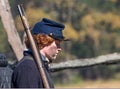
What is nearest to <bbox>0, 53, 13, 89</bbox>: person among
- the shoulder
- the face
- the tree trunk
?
the shoulder

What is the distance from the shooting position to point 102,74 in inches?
1495

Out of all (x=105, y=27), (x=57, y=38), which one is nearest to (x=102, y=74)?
(x=105, y=27)

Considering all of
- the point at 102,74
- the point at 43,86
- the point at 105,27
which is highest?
the point at 43,86

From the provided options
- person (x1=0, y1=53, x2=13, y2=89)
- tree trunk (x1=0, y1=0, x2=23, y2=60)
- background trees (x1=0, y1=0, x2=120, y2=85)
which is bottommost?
background trees (x1=0, y1=0, x2=120, y2=85)

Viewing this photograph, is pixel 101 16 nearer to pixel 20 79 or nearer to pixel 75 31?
pixel 75 31

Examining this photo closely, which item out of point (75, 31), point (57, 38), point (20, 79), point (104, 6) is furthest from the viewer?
point (104, 6)

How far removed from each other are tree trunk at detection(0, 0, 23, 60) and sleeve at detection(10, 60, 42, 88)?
7.17ft

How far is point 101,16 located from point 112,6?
150 centimetres

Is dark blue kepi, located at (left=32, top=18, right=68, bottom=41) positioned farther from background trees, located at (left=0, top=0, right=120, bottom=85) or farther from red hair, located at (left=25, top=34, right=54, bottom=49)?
background trees, located at (left=0, top=0, right=120, bottom=85)

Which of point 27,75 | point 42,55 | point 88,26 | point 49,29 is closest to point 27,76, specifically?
point 27,75

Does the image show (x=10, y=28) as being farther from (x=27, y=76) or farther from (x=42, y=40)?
(x=27, y=76)

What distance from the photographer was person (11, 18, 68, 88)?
4148 mm

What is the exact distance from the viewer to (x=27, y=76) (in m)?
4.14

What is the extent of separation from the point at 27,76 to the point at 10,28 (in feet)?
8.00
